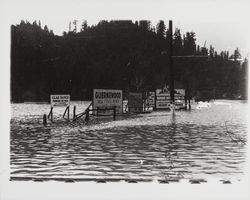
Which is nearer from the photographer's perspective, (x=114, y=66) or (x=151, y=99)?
(x=151, y=99)

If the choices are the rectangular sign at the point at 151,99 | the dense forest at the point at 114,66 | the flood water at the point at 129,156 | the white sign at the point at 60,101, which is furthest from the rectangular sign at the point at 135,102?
the dense forest at the point at 114,66

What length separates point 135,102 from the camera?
3291cm

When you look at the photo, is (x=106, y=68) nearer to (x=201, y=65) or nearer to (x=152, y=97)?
(x=201, y=65)

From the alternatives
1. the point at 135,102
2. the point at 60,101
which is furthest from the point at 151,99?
the point at 60,101

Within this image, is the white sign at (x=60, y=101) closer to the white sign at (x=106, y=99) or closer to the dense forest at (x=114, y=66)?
the white sign at (x=106, y=99)

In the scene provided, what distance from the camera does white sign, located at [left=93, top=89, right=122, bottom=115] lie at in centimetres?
2544

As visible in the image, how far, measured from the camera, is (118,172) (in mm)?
8664

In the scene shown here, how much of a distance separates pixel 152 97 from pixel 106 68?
143 ft

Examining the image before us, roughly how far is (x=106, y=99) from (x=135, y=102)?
265 inches

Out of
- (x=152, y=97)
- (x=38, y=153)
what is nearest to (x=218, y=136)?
(x=38, y=153)

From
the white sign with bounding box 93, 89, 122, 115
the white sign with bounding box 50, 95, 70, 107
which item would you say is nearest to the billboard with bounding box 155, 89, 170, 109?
the white sign with bounding box 93, 89, 122, 115

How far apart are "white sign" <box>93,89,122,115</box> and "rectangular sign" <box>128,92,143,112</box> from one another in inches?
142

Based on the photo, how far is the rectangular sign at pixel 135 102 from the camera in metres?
32.4

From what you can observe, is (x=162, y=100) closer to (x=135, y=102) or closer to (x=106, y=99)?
(x=135, y=102)
